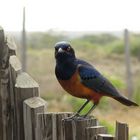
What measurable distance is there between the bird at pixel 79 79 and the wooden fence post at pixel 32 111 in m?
0.15

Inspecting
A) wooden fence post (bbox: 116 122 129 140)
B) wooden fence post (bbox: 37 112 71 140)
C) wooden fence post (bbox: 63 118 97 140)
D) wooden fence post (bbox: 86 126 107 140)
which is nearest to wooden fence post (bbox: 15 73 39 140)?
wooden fence post (bbox: 37 112 71 140)

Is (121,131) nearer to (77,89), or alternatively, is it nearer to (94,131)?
(94,131)

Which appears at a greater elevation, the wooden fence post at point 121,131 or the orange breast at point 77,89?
the orange breast at point 77,89

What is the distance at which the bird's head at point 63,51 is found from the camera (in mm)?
2709

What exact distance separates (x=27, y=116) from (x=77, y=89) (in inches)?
11.1

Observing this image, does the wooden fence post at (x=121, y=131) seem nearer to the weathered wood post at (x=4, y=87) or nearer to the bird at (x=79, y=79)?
the bird at (x=79, y=79)

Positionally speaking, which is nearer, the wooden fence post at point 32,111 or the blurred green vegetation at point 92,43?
the wooden fence post at point 32,111

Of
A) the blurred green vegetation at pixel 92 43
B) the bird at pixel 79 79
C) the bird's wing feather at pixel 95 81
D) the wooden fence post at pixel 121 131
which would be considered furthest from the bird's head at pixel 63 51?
the blurred green vegetation at pixel 92 43

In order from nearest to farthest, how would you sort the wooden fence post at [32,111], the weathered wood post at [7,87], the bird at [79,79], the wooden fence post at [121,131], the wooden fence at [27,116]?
1. the wooden fence post at [121,131]
2. the wooden fence at [27,116]
3. the bird at [79,79]
4. the wooden fence post at [32,111]
5. the weathered wood post at [7,87]

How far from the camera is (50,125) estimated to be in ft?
Answer: 9.12

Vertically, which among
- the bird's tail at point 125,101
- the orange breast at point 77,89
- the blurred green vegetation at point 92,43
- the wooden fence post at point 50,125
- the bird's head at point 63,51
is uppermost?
the bird's head at point 63,51

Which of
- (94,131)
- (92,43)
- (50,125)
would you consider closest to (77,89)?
(50,125)

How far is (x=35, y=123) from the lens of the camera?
2.88m

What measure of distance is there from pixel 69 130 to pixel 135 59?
20173 mm
